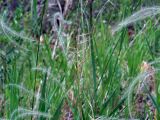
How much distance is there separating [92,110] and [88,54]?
43cm

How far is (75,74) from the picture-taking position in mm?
2156

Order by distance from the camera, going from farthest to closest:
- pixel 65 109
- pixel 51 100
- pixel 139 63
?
1. pixel 139 63
2. pixel 65 109
3. pixel 51 100

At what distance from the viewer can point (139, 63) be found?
2596 mm

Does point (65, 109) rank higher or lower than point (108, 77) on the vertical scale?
lower

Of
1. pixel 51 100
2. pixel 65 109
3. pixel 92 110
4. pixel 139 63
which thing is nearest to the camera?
pixel 92 110

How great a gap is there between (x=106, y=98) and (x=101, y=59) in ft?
1.04

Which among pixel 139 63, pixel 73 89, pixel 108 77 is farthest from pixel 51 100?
pixel 139 63

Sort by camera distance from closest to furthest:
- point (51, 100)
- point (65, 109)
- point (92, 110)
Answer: point (92, 110) → point (51, 100) → point (65, 109)

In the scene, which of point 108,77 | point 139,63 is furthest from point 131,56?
point 108,77

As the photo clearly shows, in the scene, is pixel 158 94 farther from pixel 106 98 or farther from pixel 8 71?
pixel 8 71

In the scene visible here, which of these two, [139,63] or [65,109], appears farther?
[139,63]

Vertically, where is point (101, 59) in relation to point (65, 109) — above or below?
above

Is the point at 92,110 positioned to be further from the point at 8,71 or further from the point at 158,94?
the point at 8,71

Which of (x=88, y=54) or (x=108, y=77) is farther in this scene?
(x=88, y=54)
